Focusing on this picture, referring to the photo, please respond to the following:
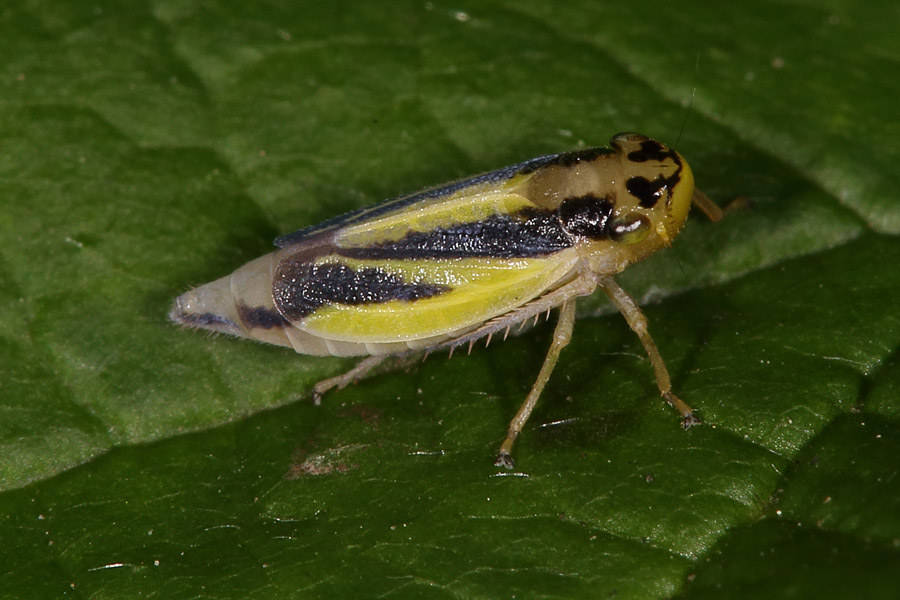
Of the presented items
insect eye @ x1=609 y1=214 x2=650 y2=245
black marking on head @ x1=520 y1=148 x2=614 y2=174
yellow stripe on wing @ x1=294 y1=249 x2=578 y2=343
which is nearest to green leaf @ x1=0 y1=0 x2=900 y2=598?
yellow stripe on wing @ x1=294 y1=249 x2=578 y2=343

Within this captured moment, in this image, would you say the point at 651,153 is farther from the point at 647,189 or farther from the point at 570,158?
the point at 570,158

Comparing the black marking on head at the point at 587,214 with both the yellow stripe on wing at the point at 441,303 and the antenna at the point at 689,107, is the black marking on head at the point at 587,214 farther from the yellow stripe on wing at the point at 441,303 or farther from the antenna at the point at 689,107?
the antenna at the point at 689,107

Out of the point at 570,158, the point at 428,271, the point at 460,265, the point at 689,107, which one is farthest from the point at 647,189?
the point at 689,107

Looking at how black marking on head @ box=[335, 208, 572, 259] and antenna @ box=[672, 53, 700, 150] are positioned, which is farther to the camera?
antenna @ box=[672, 53, 700, 150]

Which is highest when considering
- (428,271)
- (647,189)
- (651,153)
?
(651,153)

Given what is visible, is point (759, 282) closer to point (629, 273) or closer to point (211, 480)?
point (629, 273)

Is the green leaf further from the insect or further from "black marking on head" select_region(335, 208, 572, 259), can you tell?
"black marking on head" select_region(335, 208, 572, 259)

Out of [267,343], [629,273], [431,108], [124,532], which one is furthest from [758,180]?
[124,532]
